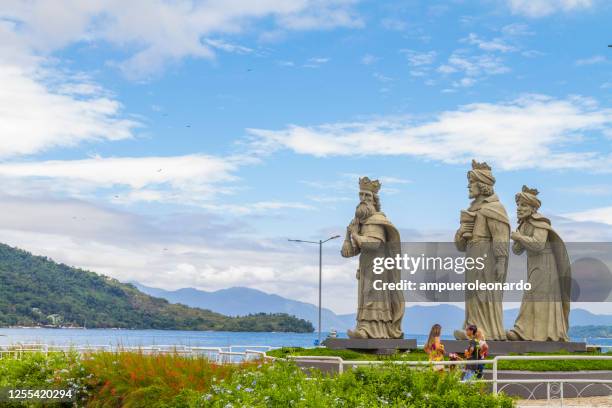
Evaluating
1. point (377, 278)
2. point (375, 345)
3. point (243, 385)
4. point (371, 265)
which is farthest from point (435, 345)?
point (371, 265)

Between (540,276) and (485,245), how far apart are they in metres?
1.44

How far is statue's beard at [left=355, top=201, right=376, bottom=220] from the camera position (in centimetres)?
2222

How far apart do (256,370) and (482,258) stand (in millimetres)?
10274

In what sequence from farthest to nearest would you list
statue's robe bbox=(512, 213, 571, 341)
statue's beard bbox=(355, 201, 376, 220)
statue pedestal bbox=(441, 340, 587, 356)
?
statue's beard bbox=(355, 201, 376, 220) < statue's robe bbox=(512, 213, 571, 341) < statue pedestal bbox=(441, 340, 587, 356)

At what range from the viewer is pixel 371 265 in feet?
72.6

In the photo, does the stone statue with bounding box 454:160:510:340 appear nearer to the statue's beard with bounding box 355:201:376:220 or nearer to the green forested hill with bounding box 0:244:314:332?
the statue's beard with bounding box 355:201:376:220

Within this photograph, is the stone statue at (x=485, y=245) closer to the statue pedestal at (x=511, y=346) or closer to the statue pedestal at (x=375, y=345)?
the statue pedestal at (x=511, y=346)

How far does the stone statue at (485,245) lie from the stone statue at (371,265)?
1807 millimetres

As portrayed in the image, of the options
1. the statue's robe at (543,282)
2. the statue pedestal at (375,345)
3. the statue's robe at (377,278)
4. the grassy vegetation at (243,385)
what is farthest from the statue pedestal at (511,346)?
the grassy vegetation at (243,385)

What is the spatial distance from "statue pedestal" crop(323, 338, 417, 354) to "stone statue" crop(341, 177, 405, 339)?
0.69ft

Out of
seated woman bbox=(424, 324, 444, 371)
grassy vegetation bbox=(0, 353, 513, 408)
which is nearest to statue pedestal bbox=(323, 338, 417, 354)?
seated woman bbox=(424, 324, 444, 371)

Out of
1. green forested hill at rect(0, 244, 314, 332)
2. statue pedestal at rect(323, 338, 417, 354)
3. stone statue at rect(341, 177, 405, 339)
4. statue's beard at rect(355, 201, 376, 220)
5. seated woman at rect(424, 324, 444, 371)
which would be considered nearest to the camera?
seated woman at rect(424, 324, 444, 371)

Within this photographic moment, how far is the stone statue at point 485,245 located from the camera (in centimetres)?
2069

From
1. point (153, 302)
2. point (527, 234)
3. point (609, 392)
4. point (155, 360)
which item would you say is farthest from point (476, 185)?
point (153, 302)
